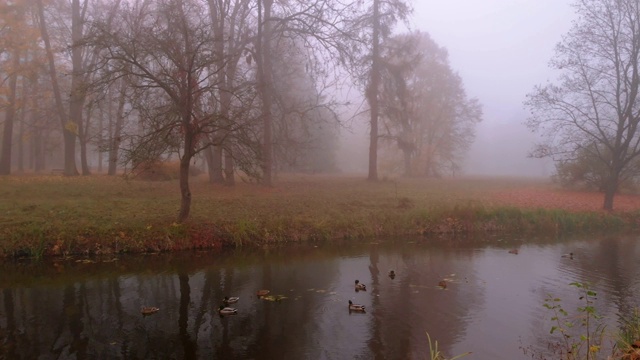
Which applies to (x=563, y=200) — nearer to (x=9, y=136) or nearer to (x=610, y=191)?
(x=610, y=191)

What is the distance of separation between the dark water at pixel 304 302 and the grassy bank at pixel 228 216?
0.94m

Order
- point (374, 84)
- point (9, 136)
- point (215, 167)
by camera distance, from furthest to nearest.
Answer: point (374, 84) → point (9, 136) → point (215, 167)

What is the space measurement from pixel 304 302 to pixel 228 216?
7961mm

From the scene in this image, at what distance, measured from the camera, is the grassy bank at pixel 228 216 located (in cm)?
1527

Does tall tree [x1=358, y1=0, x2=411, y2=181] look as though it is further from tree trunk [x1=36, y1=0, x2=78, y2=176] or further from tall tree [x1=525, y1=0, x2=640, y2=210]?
tree trunk [x1=36, y1=0, x2=78, y2=176]

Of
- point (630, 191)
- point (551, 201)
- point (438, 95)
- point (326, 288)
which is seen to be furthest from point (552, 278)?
point (438, 95)

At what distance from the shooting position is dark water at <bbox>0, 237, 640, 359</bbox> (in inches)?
325

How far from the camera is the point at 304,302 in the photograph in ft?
35.5

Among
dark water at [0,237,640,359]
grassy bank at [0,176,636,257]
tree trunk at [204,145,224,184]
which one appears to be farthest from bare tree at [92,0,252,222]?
tree trunk at [204,145,224,184]

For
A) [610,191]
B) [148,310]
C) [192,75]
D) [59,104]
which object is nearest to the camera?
[148,310]

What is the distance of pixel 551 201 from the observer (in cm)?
2572

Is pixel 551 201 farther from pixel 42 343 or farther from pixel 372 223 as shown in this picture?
pixel 42 343

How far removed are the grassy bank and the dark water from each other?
942mm

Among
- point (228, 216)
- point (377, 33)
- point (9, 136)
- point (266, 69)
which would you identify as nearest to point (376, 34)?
point (377, 33)
